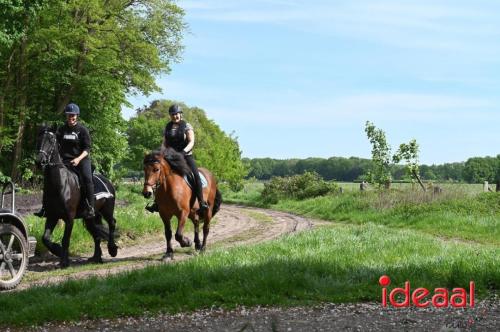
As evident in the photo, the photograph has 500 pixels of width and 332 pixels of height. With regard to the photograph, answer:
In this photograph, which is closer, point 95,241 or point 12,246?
point 12,246

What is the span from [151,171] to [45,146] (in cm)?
203

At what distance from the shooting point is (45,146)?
10406mm

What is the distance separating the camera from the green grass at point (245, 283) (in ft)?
21.9

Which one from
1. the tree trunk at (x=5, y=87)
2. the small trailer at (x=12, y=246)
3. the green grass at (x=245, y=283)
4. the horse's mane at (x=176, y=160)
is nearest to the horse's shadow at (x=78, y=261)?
the small trailer at (x=12, y=246)

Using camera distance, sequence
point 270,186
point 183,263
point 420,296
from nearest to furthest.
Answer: point 420,296
point 183,263
point 270,186

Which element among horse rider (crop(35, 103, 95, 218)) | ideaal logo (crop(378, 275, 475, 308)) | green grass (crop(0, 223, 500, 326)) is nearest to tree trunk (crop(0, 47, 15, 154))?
horse rider (crop(35, 103, 95, 218))

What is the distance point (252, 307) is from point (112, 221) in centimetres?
668

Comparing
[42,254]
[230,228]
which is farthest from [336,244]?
[230,228]

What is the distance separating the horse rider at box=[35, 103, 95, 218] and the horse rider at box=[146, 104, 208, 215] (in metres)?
1.29

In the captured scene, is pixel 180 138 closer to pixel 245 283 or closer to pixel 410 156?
pixel 245 283

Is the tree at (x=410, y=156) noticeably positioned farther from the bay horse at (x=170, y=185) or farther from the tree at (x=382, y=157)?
the bay horse at (x=170, y=185)

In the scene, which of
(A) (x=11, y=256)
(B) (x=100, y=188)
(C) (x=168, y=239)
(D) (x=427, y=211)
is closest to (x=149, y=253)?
(C) (x=168, y=239)

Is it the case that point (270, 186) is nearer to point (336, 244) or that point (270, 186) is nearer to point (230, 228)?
point (230, 228)

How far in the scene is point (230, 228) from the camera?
1923 cm
